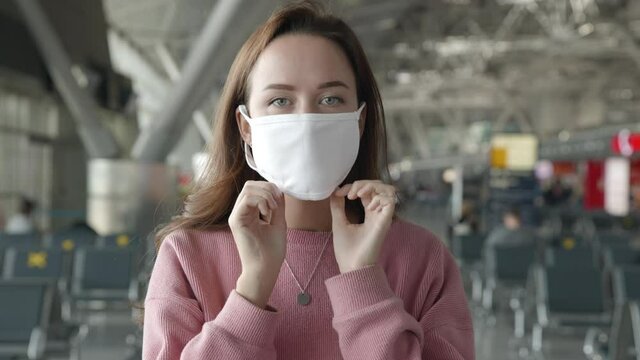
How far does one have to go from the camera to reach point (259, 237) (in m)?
1.75

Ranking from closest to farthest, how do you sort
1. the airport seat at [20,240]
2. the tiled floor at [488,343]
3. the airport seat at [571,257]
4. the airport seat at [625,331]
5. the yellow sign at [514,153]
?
the airport seat at [625,331] → the tiled floor at [488,343] → the airport seat at [571,257] → the airport seat at [20,240] → the yellow sign at [514,153]

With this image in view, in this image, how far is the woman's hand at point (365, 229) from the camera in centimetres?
177

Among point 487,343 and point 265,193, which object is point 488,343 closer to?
point 487,343

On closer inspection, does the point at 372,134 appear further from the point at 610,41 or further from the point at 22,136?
the point at 610,41

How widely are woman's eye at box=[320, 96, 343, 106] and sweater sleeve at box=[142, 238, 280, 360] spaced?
A: 0.42 m

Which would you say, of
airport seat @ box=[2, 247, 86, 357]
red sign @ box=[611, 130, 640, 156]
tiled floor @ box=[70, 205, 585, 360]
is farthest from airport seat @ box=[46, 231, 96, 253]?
red sign @ box=[611, 130, 640, 156]

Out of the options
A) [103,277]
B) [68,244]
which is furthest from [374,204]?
[68,244]

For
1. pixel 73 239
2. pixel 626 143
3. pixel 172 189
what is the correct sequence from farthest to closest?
pixel 626 143 → pixel 172 189 → pixel 73 239

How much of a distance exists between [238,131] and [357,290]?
492 mm

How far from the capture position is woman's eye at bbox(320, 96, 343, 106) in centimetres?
180

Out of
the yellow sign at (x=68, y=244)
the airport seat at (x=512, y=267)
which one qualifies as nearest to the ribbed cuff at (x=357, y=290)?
the yellow sign at (x=68, y=244)

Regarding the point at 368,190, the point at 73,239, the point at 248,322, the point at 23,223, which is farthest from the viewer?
the point at 23,223

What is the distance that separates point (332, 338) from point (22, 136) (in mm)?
19533

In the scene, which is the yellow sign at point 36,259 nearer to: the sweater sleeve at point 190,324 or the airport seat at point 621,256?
the airport seat at point 621,256
